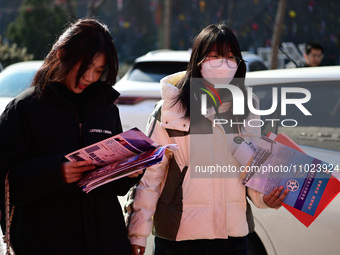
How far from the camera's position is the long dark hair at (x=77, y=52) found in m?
2.21

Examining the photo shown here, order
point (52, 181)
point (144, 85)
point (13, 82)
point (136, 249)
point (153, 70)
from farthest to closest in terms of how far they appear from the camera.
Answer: point (13, 82) < point (153, 70) < point (144, 85) < point (136, 249) < point (52, 181)

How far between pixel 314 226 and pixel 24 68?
628cm

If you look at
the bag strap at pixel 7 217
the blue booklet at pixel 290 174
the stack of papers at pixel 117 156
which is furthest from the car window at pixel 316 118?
the bag strap at pixel 7 217

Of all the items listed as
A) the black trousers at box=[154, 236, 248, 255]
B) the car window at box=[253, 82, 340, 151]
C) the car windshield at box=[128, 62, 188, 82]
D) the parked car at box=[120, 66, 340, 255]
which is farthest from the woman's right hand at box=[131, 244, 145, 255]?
the car windshield at box=[128, 62, 188, 82]

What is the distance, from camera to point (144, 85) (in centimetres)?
684

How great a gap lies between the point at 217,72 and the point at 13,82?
244 inches

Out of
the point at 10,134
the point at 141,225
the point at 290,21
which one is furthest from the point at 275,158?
the point at 290,21

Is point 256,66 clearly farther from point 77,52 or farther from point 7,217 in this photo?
point 7,217

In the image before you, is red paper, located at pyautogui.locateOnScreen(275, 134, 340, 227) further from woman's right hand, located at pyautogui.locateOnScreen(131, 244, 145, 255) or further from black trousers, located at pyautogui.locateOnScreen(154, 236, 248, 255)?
woman's right hand, located at pyautogui.locateOnScreen(131, 244, 145, 255)

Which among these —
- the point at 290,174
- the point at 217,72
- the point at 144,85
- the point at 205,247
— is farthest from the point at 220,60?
the point at 144,85

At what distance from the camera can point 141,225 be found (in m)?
2.61

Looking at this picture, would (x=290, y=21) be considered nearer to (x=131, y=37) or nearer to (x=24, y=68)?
(x=131, y=37)

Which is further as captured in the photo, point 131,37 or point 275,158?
point 131,37

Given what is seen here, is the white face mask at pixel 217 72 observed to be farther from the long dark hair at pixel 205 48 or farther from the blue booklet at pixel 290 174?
the blue booklet at pixel 290 174
